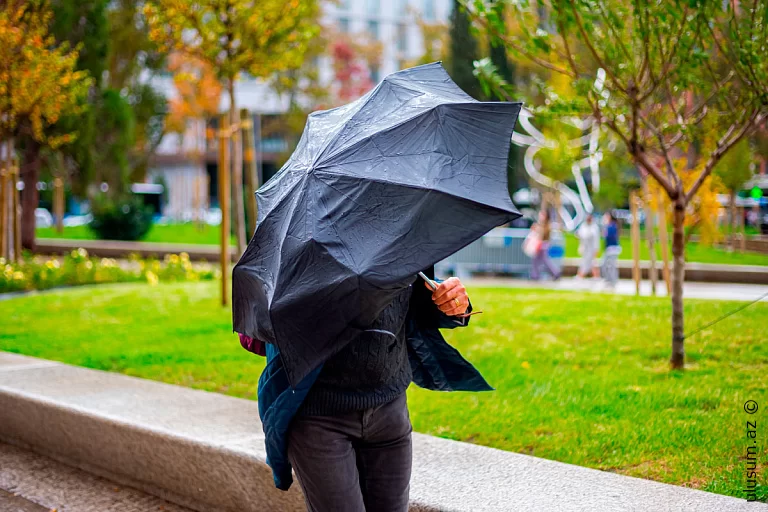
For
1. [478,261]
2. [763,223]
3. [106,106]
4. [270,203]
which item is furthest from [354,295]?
[763,223]

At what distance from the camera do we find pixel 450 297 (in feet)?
9.53

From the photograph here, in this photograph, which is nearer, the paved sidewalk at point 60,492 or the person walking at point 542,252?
the paved sidewalk at point 60,492

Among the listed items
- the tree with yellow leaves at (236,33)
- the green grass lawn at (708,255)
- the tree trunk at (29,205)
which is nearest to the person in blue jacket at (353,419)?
the tree with yellow leaves at (236,33)

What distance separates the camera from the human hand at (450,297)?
9.54 feet

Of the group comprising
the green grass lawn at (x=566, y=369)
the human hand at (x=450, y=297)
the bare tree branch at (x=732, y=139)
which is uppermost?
the bare tree branch at (x=732, y=139)

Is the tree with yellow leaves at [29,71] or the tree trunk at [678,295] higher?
the tree with yellow leaves at [29,71]

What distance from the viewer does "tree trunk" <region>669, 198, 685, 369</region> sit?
601 centimetres

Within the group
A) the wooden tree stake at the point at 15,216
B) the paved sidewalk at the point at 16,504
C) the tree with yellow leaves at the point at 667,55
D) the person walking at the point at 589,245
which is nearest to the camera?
the paved sidewalk at the point at 16,504

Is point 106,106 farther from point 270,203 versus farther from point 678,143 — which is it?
point 270,203

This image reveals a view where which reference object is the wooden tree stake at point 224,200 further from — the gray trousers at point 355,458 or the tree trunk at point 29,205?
the tree trunk at point 29,205

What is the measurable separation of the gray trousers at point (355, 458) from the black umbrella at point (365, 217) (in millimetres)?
301

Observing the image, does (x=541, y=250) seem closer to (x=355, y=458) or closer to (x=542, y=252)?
(x=542, y=252)

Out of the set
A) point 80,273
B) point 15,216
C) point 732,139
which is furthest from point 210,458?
point 15,216

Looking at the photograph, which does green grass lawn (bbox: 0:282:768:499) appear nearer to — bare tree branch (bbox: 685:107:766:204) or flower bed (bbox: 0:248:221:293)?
bare tree branch (bbox: 685:107:766:204)
